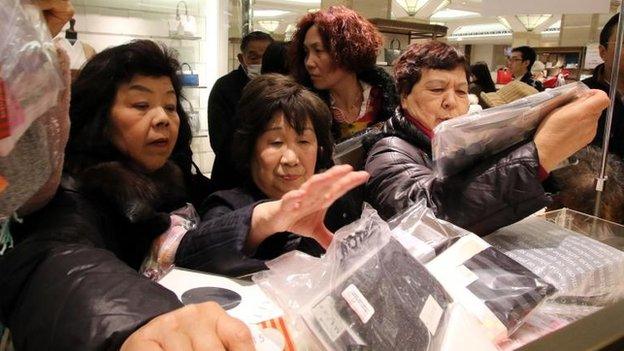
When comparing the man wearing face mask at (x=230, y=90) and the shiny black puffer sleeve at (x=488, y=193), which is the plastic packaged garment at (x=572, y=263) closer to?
the shiny black puffer sleeve at (x=488, y=193)

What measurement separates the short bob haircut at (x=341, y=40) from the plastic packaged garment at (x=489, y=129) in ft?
3.03

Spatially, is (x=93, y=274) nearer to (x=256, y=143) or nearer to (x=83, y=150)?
(x=83, y=150)

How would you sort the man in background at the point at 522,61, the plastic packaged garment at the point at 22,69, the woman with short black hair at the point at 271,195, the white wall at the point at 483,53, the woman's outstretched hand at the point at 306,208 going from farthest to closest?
the white wall at the point at 483,53
the man in background at the point at 522,61
the woman with short black hair at the point at 271,195
the woman's outstretched hand at the point at 306,208
the plastic packaged garment at the point at 22,69

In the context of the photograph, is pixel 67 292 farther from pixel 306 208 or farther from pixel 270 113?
pixel 270 113

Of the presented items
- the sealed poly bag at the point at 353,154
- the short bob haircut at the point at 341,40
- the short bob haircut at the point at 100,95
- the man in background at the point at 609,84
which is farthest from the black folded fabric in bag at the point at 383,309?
the short bob haircut at the point at 341,40

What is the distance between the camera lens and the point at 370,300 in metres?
0.48

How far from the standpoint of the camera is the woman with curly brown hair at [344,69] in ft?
5.51

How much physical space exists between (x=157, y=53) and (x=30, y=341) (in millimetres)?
667

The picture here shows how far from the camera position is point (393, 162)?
41.4 inches

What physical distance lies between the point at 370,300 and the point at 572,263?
358 mm

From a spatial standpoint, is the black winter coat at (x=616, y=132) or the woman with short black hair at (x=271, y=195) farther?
the black winter coat at (x=616, y=132)

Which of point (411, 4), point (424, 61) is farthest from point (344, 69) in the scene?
point (411, 4)

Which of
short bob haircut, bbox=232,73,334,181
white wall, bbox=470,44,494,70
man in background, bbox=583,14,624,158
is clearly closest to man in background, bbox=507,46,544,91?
man in background, bbox=583,14,624,158

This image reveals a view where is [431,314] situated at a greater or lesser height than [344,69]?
lesser
